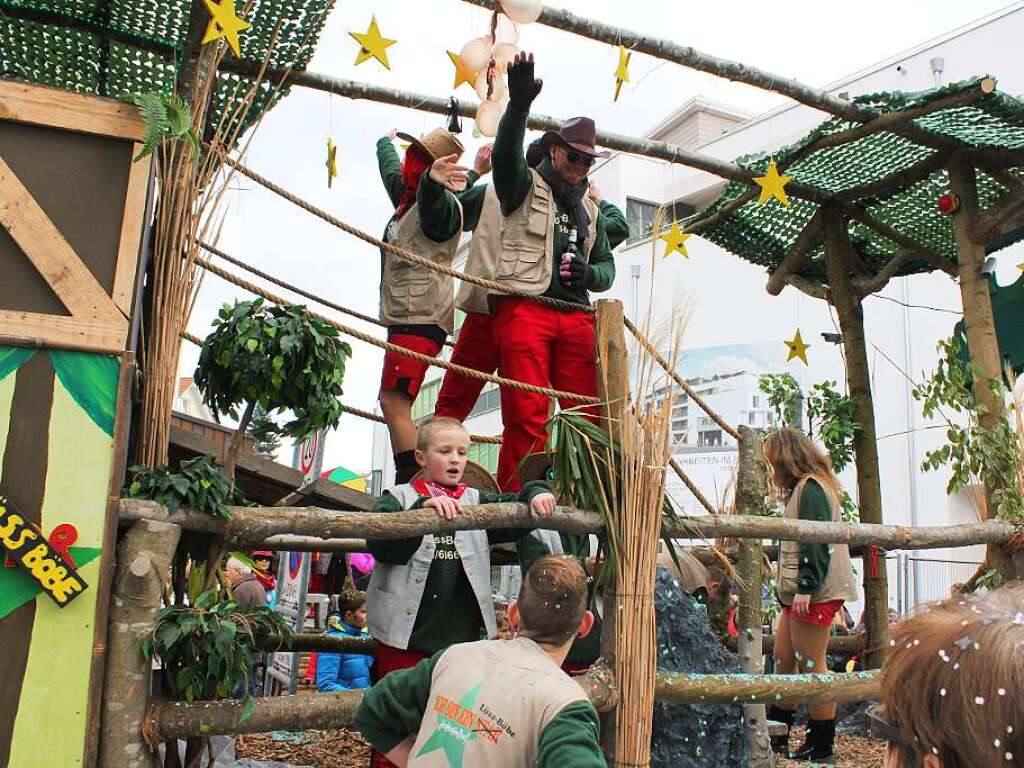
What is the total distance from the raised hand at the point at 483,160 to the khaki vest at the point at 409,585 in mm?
2073

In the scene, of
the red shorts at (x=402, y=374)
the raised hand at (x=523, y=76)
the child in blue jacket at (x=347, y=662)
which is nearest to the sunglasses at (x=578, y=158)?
the raised hand at (x=523, y=76)

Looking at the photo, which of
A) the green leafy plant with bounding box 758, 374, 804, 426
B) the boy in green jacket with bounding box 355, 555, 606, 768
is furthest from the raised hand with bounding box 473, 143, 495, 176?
the boy in green jacket with bounding box 355, 555, 606, 768

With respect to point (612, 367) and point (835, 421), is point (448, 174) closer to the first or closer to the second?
point (612, 367)

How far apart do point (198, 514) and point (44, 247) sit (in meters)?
0.82

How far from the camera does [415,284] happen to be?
422cm

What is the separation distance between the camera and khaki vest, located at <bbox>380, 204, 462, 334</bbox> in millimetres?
4215

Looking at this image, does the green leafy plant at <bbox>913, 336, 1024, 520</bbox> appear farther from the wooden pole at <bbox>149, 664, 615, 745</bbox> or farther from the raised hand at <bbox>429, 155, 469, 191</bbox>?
the wooden pole at <bbox>149, 664, 615, 745</bbox>

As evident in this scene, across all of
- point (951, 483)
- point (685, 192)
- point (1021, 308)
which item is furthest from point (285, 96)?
point (685, 192)

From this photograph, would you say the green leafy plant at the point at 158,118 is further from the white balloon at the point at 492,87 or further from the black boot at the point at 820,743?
the black boot at the point at 820,743

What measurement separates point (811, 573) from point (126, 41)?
3.57m

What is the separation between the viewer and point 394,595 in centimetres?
305

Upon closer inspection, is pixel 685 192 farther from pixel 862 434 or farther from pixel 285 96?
pixel 285 96

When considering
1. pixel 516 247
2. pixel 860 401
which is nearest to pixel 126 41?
pixel 516 247

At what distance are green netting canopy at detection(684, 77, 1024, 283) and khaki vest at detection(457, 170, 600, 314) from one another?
1761 mm
